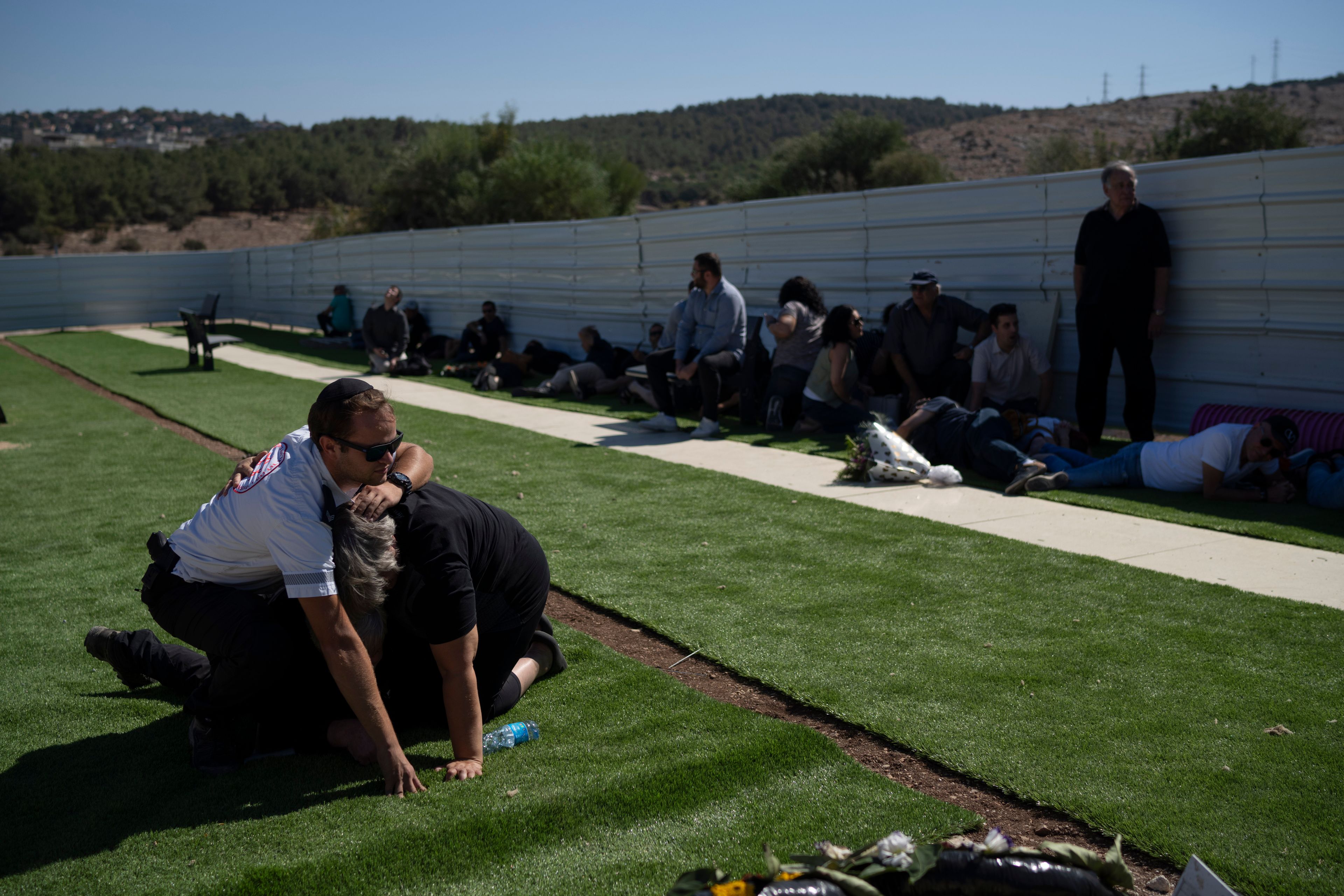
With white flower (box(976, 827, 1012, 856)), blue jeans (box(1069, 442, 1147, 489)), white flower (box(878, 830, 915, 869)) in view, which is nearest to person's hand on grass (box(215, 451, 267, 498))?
white flower (box(878, 830, 915, 869))

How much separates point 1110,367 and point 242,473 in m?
7.53

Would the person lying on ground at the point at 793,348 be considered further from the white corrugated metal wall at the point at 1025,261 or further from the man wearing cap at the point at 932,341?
the white corrugated metal wall at the point at 1025,261

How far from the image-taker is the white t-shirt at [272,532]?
9.45 ft

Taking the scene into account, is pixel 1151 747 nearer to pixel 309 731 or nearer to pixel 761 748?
pixel 761 748

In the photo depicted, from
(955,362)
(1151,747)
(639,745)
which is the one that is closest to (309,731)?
(639,745)

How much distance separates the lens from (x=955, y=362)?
916 cm

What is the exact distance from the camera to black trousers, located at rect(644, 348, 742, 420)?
389 inches

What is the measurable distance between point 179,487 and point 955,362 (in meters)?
6.79

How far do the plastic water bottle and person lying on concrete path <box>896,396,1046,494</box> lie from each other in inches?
179

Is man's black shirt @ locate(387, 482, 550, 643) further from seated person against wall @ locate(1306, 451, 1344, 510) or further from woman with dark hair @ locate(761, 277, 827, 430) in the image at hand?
woman with dark hair @ locate(761, 277, 827, 430)

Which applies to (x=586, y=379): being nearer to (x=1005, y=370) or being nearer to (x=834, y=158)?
(x=1005, y=370)

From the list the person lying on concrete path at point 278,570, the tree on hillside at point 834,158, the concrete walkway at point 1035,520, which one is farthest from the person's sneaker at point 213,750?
the tree on hillside at point 834,158

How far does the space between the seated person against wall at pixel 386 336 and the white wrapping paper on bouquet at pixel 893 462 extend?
432 inches

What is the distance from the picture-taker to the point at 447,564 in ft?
9.95
